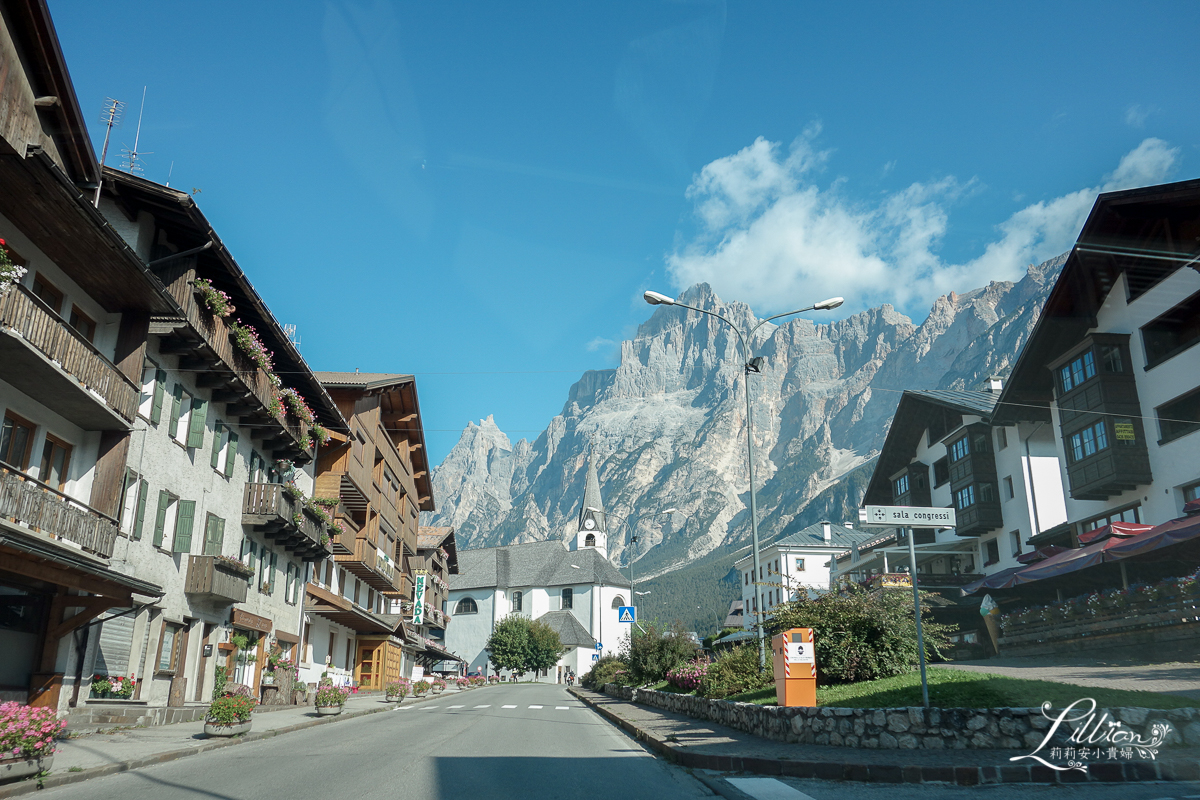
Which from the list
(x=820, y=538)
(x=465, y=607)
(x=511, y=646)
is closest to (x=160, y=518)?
(x=820, y=538)

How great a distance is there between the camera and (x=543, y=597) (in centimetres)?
12062

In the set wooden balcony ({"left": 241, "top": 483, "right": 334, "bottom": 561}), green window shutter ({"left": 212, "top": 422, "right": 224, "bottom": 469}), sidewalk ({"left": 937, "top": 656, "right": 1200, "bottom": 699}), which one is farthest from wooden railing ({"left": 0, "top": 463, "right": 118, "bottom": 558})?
sidewalk ({"left": 937, "top": 656, "right": 1200, "bottom": 699})

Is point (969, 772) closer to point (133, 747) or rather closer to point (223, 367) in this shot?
point (133, 747)

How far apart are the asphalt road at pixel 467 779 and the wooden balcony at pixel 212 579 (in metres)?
7.66

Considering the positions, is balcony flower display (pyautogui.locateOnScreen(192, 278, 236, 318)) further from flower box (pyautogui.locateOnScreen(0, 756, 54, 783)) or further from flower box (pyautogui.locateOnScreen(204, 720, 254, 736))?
flower box (pyautogui.locateOnScreen(0, 756, 54, 783))

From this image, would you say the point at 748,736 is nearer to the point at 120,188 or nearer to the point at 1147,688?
the point at 1147,688

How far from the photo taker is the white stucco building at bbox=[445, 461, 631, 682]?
11450cm

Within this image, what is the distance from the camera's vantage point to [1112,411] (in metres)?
30.8

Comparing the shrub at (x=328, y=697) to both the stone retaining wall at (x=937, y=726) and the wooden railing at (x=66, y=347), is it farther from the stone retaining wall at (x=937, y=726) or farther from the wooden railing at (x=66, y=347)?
the stone retaining wall at (x=937, y=726)

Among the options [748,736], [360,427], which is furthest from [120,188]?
[360,427]

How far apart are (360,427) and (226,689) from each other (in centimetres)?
1779

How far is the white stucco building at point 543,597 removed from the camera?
376ft

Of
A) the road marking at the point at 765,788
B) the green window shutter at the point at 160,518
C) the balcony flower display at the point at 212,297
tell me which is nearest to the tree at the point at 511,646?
the green window shutter at the point at 160,518

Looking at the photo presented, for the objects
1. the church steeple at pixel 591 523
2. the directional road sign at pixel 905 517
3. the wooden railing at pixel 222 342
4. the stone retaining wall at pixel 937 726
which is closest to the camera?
the stone retaining wall at pixel 937 726
